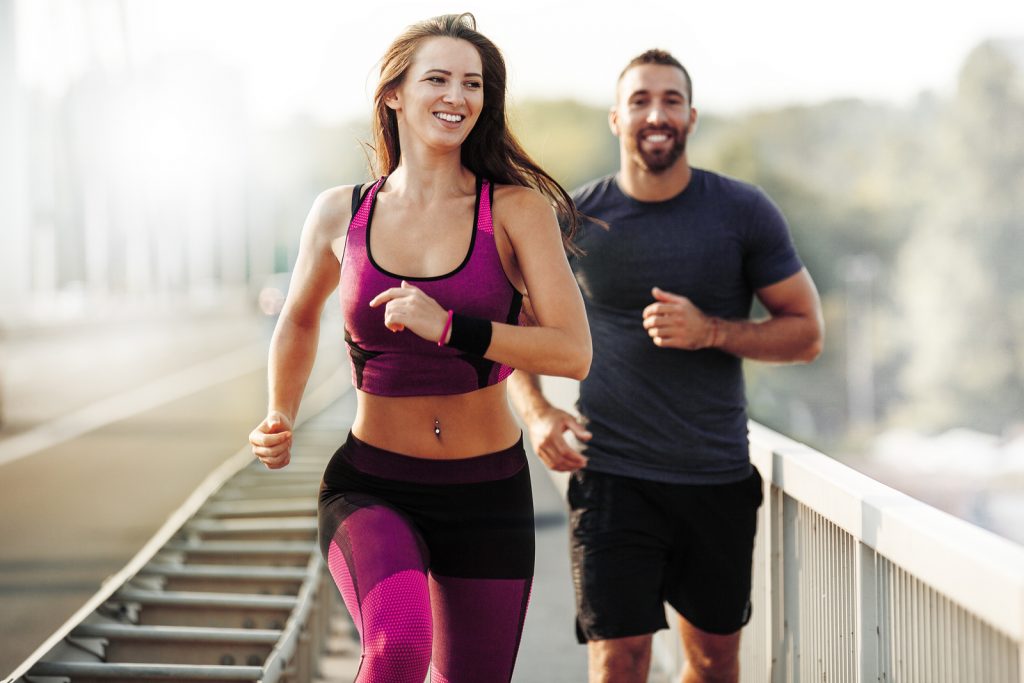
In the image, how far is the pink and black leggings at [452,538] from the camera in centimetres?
318

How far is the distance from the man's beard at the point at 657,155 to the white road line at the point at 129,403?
12772 millimetres

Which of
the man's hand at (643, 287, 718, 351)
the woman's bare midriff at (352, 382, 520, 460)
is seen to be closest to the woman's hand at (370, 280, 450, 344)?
the woman's bare midriff at (352, 382, 520, 460)

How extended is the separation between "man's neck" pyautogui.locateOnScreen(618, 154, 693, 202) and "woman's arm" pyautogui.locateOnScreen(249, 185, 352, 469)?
113 centimetres

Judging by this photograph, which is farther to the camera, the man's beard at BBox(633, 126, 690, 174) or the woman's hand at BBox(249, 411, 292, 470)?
the man's beard at BBox(633, 126, 690, 174)

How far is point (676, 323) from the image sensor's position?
4.00 m

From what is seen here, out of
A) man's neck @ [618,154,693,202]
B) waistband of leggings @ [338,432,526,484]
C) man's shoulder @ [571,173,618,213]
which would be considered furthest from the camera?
man's shoulder @ [571,173,618,213]

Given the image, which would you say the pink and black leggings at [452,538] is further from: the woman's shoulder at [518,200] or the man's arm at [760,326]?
the man's arm at [760,326]

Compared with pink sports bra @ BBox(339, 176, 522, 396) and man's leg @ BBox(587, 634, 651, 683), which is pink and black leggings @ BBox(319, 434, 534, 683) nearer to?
pink sports bra @ BBox(339, 176, 522, 396)

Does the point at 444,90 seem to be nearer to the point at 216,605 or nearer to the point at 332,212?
the point at 332,212

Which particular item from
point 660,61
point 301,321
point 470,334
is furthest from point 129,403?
point 470,334

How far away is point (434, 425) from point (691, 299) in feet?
4.03

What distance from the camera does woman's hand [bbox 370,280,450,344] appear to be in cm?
294

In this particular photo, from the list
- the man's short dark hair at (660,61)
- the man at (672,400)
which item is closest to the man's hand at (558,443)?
the man at (672,400)

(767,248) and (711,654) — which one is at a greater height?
(767,248)
